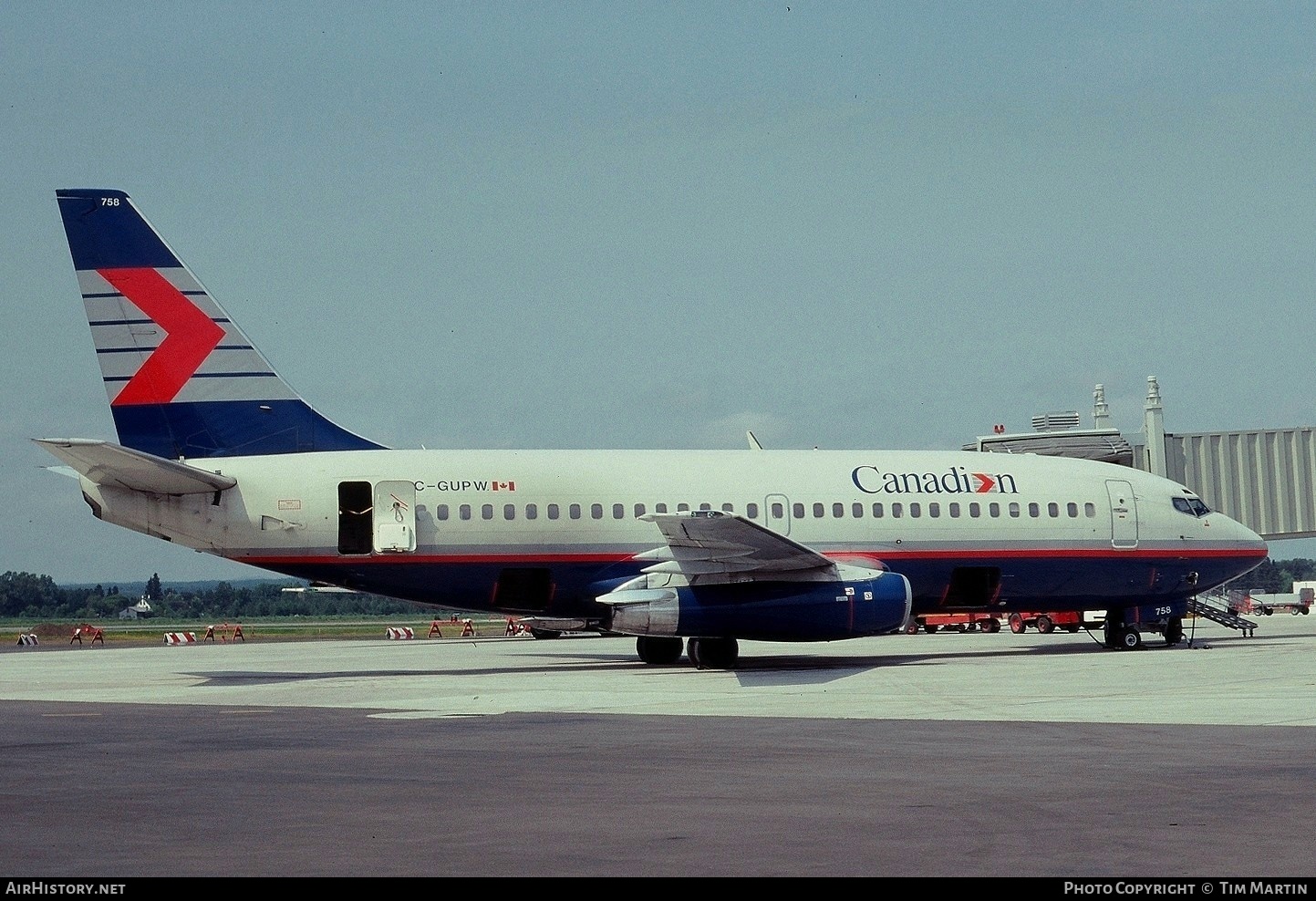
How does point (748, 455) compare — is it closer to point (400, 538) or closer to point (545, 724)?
point (400, 538)

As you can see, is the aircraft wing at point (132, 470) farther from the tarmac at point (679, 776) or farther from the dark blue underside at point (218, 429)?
the tarmac at point (679, 776)

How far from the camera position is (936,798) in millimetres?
11453

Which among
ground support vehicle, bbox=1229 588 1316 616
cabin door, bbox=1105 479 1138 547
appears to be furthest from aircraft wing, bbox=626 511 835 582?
Result: ground support vehicle, bbox=1229 588 1316 616

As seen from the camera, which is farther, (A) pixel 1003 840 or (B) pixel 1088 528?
(B) pixel 1088 528

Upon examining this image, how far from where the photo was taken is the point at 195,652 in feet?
145

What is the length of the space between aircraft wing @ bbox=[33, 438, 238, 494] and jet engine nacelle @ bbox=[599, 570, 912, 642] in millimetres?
7379

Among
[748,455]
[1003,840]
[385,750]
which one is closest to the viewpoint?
[1003,840]

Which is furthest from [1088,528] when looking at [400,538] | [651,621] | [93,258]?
[93,258]

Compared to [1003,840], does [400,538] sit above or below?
above

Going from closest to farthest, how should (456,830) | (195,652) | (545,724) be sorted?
(456,830)
(545,724)
(195,652)

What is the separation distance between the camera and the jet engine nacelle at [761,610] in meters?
28.0

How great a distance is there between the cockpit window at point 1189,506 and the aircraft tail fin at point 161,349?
18774 millimetres

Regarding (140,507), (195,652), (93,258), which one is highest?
(93,258)
